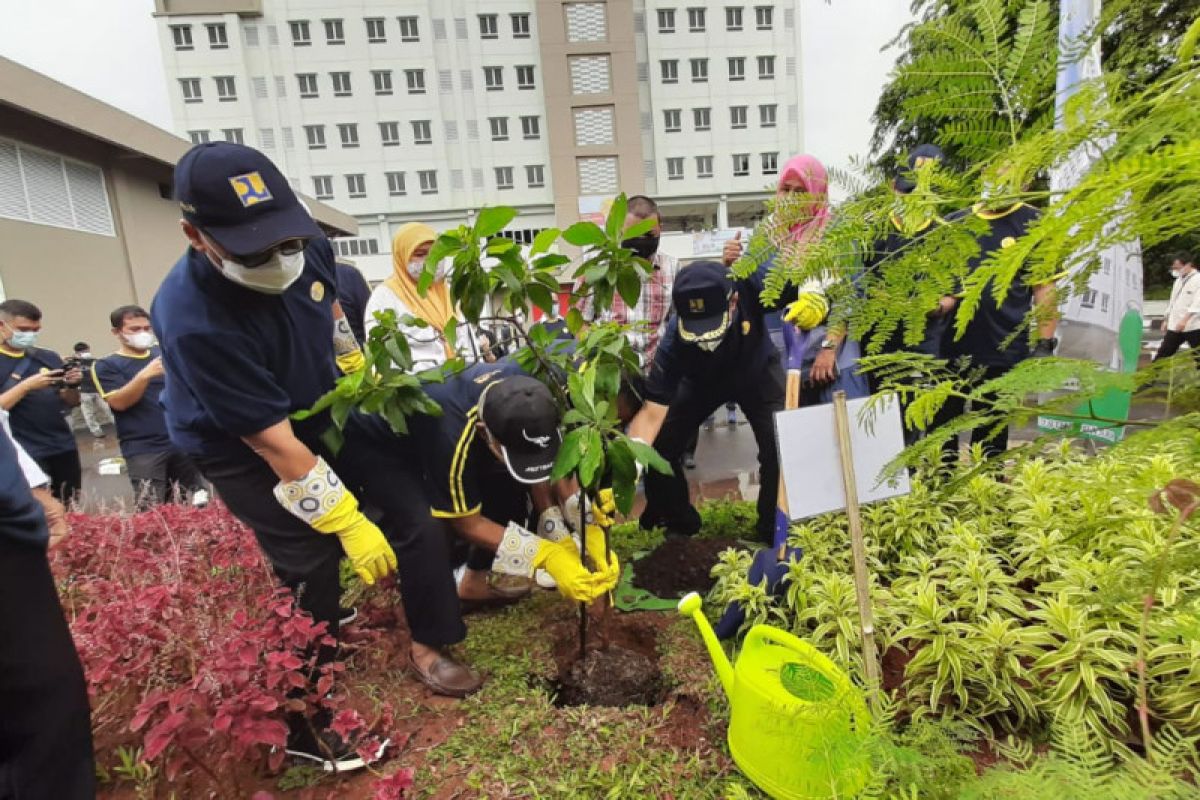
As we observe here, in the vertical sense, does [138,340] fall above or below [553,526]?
above

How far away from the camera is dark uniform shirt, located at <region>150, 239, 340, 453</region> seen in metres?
1.67

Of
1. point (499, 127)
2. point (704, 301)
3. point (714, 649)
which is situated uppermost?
point (499, 127)

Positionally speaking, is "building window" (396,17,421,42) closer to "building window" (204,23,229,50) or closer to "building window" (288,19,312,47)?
"building window" (288,19,312,47)

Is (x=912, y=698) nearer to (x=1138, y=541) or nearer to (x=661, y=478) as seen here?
(x=1138, y=541)

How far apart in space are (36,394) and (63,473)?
633 mm

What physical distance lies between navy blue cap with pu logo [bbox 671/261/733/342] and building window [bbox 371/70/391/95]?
Result: 28.7m

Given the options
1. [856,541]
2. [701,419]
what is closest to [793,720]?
[856,541]

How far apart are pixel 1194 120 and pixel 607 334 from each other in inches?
59.1

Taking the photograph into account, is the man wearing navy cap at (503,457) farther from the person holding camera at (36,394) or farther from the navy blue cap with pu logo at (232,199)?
the person holding camera at (36,394)

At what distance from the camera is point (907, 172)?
85cm

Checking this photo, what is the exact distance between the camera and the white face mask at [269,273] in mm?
1726

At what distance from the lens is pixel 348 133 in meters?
26.1

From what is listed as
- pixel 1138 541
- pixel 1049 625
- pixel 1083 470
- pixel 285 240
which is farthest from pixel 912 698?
pixel 285 240

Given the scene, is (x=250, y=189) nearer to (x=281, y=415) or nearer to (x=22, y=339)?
(x=281, y=415)
